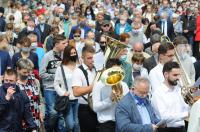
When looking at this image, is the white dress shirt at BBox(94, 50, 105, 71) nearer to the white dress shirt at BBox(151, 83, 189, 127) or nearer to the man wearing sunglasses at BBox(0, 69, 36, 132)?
the man wearing sunglasses at BBox(0, 69, 36, 132)

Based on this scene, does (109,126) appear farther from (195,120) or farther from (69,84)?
(195,120)

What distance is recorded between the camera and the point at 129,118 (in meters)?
7.61

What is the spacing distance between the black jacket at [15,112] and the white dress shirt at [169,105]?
73.0 inches

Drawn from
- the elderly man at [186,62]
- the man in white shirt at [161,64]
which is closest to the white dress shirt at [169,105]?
the man in white shirt at [161,64]

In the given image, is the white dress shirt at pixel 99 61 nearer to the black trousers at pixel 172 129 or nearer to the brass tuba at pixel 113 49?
the brass tuba at pixel 113 49

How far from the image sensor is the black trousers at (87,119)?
963cm

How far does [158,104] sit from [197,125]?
163cm

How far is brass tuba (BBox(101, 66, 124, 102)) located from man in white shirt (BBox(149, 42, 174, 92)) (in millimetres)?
665

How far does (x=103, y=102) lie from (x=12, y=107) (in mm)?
1267

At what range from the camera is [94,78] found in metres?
9.55

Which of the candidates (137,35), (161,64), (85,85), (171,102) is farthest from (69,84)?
(137,35)

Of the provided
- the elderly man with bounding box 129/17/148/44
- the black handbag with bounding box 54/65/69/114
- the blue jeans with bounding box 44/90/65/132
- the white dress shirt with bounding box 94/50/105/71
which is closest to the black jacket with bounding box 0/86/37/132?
the white dress shirt with bounding box 94/50/105/71

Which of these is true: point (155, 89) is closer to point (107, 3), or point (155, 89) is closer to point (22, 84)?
point (22, 84)

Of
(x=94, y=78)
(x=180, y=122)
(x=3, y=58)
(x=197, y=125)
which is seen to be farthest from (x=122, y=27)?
Result: (x=197, y=125)
